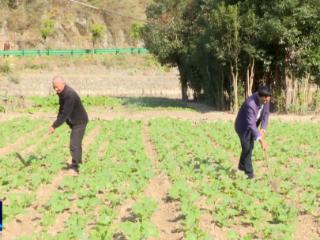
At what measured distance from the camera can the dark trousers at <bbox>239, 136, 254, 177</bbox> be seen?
31.2ft

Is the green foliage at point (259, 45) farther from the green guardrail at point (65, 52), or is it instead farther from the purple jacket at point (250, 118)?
the green guardrail at point (65, 52)

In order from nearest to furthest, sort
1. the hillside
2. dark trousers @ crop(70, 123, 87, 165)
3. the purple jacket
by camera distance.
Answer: the purple jacket
dark trousers @ crop(70, 123, 87, 165)
the hillside

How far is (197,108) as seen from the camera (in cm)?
2639

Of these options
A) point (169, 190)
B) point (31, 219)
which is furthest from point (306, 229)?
point (31, 219)

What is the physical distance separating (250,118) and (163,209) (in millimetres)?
2402

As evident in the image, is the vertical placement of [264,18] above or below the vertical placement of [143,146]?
above

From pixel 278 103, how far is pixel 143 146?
10690mm

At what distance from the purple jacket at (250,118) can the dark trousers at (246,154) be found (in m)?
0.09

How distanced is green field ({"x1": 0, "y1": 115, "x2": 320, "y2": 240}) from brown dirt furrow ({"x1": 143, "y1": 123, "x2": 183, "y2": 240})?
0.06m

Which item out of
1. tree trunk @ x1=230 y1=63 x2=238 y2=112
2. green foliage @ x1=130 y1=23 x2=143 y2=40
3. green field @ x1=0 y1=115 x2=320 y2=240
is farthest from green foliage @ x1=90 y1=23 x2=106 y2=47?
green field @ x1=0 y1=115 x2=320 y2=240

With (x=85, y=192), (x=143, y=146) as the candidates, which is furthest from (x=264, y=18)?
(x=85, y=192)

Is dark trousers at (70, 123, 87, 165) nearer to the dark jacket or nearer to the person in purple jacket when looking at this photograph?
the dark jacket

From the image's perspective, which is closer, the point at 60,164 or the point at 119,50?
the point at 60,164

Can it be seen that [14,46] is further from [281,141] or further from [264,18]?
[281,141]
